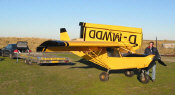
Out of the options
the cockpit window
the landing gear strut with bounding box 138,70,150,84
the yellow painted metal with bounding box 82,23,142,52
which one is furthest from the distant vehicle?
the landing gear strut with bounding box 138,70,150,84

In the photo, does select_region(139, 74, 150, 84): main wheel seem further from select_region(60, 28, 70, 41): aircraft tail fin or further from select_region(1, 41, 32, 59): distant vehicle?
select_region(1, 41, 32, 59): distant vehicle

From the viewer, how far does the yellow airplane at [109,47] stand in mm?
7707

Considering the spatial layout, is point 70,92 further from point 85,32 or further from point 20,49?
point 20,49

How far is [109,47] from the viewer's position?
9.21 m

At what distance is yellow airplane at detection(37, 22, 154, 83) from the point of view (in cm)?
771

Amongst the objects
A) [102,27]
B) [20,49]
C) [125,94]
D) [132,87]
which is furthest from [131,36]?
[20,49]

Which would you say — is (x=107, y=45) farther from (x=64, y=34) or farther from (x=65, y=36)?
(x=64, y=34)

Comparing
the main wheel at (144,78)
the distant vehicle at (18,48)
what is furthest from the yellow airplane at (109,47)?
the distant vehicle at (18,48)

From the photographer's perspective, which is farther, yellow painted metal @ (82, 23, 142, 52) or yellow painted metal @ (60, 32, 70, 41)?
yellow painted metal @ (60, 32, 70, 41)

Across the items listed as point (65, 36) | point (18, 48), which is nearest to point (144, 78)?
point (65, 36)

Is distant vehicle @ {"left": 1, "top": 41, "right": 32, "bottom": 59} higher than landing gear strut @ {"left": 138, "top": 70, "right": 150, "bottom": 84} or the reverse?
higher

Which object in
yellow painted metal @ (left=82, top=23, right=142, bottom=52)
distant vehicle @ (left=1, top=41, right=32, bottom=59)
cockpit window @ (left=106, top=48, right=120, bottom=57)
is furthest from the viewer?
distant vehicle @ (left=1, top=41, right=32, bottom=59)

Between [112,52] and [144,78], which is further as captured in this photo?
Result: [112,52]

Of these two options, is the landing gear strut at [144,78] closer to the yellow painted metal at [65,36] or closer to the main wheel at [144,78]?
the main wheel at [144,78]
